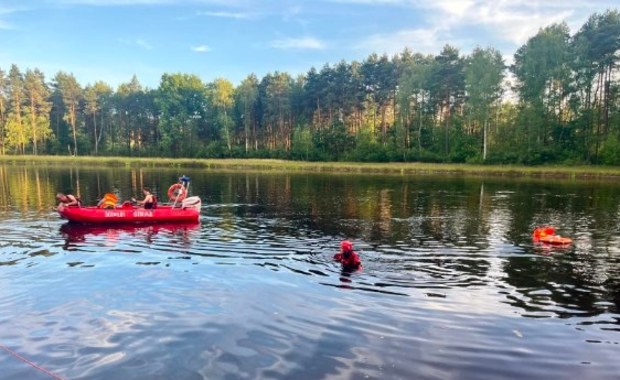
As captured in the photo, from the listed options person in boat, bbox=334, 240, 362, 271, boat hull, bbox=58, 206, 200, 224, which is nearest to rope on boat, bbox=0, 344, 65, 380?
person in boat, bbox=334, 240, 362, 271

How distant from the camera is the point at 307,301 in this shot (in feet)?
39.3

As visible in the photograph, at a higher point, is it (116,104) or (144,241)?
(116,104)

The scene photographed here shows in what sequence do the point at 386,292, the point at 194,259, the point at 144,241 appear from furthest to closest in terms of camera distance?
the point at 144,241
the point at 194,259
the point at 386,292

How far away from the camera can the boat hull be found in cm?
2322

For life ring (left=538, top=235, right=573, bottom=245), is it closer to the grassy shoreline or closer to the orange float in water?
the orange float in water

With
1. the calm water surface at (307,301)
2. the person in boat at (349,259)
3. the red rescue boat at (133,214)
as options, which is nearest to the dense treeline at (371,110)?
the calm water surface at (307,301)

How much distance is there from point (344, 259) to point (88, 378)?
8.73 meters

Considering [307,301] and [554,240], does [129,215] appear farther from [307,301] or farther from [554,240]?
[554,240]

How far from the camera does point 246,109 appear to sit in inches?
4028

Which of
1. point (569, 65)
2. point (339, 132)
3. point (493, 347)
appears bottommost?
point (493, 347)

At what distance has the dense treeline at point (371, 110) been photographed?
210 feet

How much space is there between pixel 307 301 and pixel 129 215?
49.4 ft

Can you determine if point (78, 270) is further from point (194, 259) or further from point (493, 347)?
point (493, 347)

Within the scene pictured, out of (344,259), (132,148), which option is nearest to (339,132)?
Result: (132,148)
